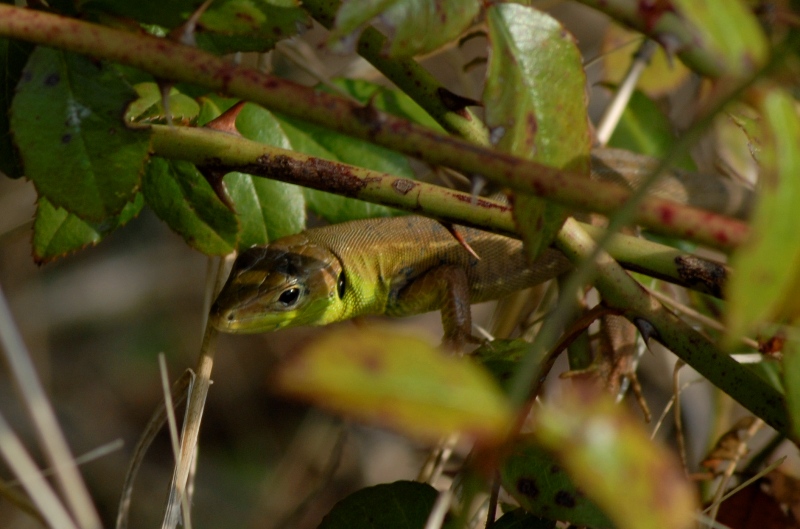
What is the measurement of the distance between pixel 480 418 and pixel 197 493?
3.38 meters

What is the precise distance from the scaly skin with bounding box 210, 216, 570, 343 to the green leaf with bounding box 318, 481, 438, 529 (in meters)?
0.70

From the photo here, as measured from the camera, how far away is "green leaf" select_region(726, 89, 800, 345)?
1.71ft

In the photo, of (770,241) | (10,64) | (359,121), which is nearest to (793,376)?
(770,241)

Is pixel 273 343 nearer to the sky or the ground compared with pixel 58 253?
nearer to the ground

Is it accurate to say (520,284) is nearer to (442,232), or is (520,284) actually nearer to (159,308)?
(442,232)

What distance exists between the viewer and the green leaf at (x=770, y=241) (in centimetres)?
52

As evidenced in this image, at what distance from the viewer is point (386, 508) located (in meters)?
1.23

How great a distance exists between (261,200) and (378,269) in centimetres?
53

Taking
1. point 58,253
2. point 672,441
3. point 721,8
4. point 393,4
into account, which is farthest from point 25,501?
point 672,441

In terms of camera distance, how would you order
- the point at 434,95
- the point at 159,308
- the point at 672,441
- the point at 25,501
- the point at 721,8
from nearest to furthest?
the point at 721,8 < the point at 434,95 < the point at 25,501 < the point at 672,441 < the point at 159,308

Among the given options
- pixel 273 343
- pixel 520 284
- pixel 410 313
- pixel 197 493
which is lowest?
pixel 197 493

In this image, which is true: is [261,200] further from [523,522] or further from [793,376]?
[793,376]

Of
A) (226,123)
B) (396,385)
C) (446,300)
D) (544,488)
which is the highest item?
(396,385)

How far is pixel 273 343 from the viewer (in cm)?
396
